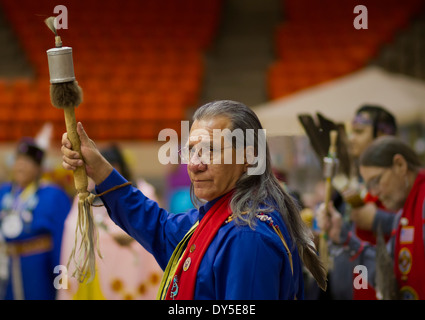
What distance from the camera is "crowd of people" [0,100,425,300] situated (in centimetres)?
170

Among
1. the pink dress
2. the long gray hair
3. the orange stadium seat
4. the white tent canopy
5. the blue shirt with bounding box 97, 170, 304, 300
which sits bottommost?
the pink dress

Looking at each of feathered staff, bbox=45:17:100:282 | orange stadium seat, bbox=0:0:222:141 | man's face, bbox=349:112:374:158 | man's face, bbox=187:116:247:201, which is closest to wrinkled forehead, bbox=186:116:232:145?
man's face, bbox=187:116:247:201

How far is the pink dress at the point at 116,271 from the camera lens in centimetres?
381

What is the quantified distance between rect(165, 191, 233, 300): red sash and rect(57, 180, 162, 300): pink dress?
2028 millimetres

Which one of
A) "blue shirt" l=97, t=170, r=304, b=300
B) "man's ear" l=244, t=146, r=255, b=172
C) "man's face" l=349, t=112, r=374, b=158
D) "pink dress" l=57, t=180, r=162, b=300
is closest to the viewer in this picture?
"blue shirt" l=97, t=170, r=304, b=300

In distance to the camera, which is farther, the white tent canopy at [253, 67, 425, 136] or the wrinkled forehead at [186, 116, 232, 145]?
the white tent canopy at [253, 67, 425, 136]

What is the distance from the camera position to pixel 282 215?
1786 millimetres

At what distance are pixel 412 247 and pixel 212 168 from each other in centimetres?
118

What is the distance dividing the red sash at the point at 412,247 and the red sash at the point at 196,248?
43.0 inches

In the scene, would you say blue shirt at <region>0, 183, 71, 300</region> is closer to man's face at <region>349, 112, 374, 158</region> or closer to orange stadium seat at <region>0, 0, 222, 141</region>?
man's face at <region>349, 112, 374, 158</region>

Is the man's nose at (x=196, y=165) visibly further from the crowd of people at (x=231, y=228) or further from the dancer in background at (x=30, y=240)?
the dancer in background at (x=30, y=240)

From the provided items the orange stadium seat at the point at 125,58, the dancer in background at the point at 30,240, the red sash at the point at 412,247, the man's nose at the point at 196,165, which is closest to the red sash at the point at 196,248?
the man's nose at the point at 196,165
